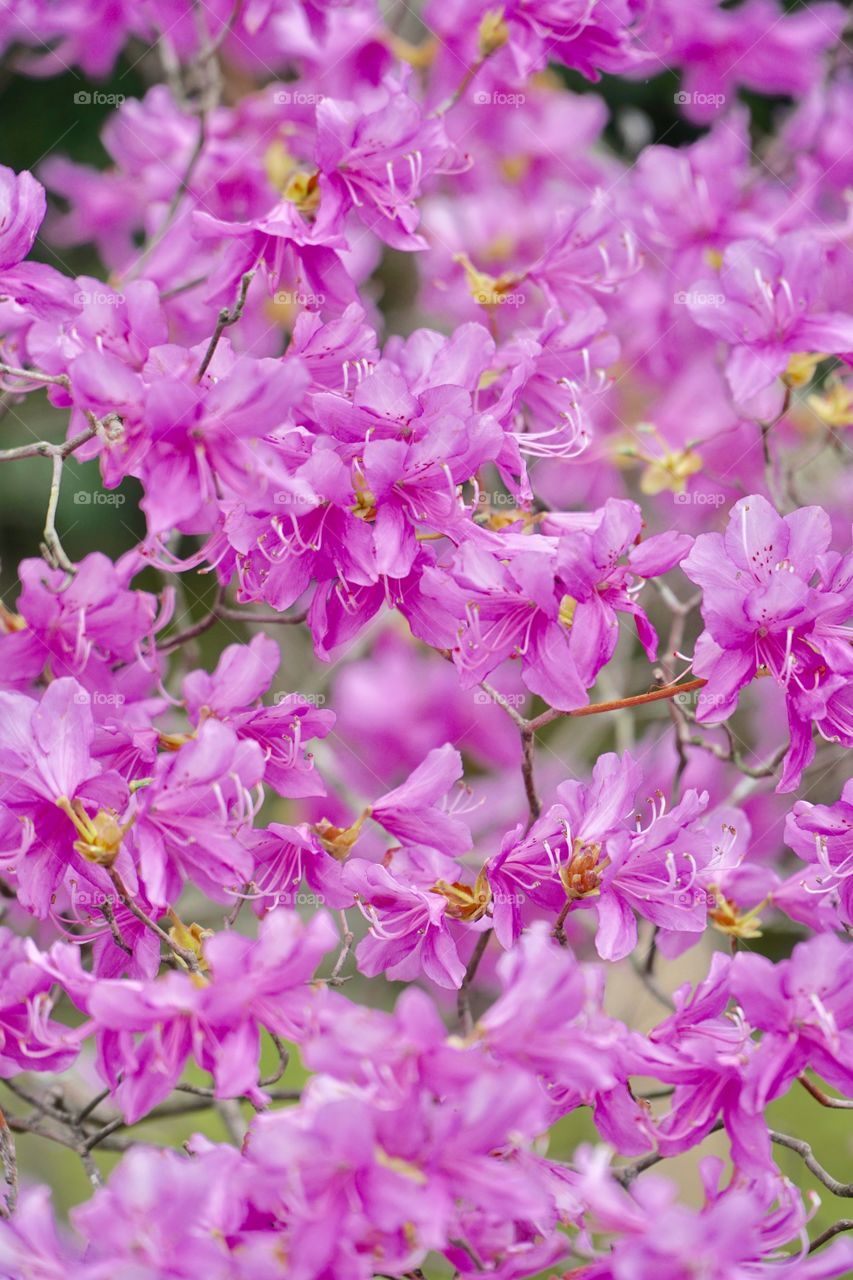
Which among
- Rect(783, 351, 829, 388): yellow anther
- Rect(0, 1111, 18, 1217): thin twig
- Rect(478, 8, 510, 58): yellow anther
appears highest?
Rect(478, 8, 510, 58): yellow anther

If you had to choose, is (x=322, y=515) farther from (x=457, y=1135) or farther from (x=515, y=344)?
(x=457, y=1135)

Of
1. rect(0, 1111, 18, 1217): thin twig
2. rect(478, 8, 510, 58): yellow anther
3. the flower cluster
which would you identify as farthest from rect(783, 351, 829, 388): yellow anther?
rect(0, 1111, 18, 1217): thin twig

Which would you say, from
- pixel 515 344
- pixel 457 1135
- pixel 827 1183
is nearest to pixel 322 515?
pixel 515 344

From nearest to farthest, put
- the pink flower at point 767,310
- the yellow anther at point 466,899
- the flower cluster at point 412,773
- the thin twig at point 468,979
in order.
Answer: the flower cluster at point 412,773 < the yellow anther at point 466,899 < the thin twig at point 468,979 < the pink flower at point 767,310

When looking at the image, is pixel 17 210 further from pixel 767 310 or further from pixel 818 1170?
pixel 818 1170

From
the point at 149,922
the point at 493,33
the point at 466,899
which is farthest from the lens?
the point at 493,33

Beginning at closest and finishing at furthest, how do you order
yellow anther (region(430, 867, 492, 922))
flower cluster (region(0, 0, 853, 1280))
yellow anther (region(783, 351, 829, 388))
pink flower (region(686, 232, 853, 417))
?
flower cluster (region(0, 0, 853, 1280)), yellow anther (region(430, 867, 492, 922)), pink flower (region(686, 232, 853, 417)), yellow anther (region(783, 351, 829, 388))

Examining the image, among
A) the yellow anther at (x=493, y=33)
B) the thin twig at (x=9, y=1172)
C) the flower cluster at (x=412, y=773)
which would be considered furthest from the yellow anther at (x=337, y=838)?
the yellow anther at (x=493, y=33)

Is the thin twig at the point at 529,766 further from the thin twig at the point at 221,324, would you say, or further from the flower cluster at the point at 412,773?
the thin twig at the point at 221,324

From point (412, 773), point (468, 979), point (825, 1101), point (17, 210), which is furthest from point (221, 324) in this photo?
point (825, 1101)

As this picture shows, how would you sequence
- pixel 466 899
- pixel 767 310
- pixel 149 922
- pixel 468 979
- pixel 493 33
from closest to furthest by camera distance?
pixel 149 922 < pixel 466 899 < pixel 468 979 < pixel 767 310 < pixel 493 33

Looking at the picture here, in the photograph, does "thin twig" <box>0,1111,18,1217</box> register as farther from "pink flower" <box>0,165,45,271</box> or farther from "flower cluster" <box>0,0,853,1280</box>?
"pink flower" <box>0,165,45,271</box>

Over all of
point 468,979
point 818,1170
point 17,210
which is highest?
point 17,210
